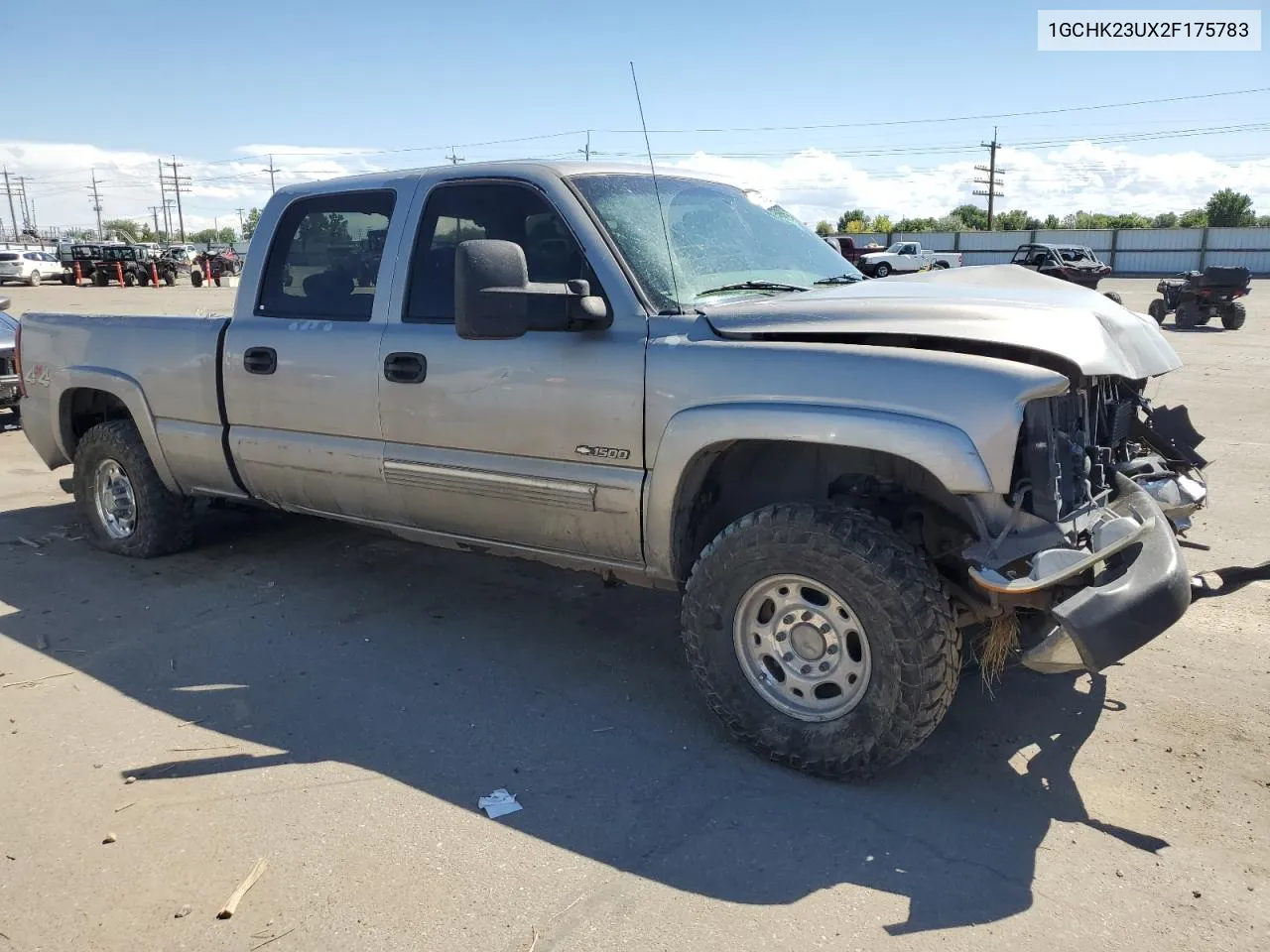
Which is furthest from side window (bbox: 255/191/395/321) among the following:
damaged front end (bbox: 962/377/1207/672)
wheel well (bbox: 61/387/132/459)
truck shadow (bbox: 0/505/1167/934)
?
damaged front end (bbox: 962/377/1207/672)

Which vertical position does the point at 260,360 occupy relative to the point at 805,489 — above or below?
above

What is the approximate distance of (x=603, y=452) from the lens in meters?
3.76

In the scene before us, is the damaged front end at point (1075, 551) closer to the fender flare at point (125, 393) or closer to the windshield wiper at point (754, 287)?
the windshield wiper at point (754, 287)

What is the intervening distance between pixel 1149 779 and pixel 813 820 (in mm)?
1185

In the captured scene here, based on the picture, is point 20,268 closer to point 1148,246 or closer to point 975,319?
point 975,319

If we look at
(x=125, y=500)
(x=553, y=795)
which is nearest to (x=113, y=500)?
(x=125, y=500)

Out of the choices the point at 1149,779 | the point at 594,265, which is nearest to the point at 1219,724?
the point at 1149,779

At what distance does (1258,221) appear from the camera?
67375mm

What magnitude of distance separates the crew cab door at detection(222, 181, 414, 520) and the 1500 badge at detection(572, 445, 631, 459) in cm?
109

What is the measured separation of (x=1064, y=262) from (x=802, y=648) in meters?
32.0

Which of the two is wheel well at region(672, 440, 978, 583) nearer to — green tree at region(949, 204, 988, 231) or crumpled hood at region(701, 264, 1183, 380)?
crumpled hood at region(701, 264, 1183, 380)

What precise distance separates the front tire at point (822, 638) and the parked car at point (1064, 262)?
25.8m

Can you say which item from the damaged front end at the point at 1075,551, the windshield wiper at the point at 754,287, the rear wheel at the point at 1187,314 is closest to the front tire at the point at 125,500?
the windshield wiper at the point at 754,287

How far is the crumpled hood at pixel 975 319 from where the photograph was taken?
3195 millimetres
